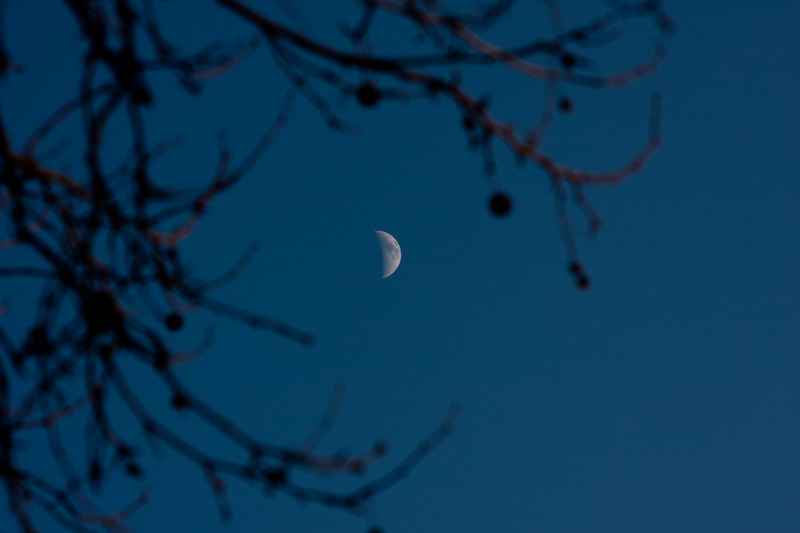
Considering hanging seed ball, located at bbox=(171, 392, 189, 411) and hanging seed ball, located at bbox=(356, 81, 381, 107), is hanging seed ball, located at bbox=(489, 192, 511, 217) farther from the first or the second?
hanging seed ball, located at bbox=(171, 392, 189, 411)

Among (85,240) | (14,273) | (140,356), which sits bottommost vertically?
(140,356)

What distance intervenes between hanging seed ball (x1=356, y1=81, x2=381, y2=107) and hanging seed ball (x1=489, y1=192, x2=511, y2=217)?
0.54 m

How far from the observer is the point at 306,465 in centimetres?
243

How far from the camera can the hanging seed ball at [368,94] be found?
2.50 m

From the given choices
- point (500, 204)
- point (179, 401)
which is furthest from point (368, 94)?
point (179, 401)

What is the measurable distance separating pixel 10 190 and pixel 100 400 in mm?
982

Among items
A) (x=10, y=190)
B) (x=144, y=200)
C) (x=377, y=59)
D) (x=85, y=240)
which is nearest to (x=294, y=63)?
(x=377, y=59)

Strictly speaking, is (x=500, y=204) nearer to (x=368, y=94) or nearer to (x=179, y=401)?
(x=368, y=94)

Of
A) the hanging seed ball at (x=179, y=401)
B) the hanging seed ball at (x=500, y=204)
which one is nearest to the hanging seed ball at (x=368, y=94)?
the hanging seed ball at (x=500, y=204)

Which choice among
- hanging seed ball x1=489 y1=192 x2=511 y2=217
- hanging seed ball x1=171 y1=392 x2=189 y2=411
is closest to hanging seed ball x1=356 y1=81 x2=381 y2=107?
hanging seed ball x1=489 y1=192 x2=511 y2=217

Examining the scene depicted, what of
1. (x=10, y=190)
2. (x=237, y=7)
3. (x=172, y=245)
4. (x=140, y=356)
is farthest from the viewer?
(x=172, y=245)

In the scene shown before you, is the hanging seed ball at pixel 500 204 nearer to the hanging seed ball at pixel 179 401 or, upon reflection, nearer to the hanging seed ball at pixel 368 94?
the hanging seed ball at pixel 368 94

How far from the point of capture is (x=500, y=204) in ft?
8.63

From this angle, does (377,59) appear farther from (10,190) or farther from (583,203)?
(10,190)
